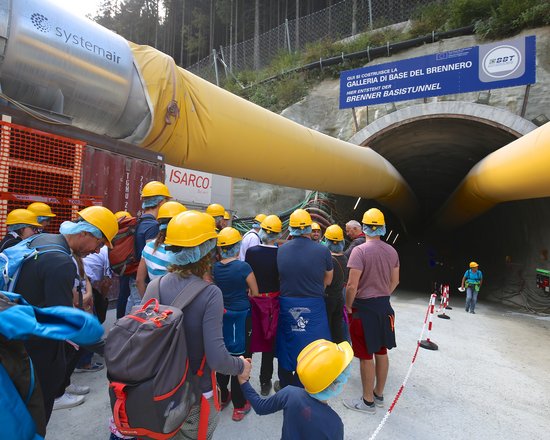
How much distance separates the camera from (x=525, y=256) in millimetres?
10336

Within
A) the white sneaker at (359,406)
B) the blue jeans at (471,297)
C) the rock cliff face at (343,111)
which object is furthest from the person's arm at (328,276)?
the rock cliff face at (343,111)

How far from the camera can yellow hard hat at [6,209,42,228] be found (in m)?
2.65

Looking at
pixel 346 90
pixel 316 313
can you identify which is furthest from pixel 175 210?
pixel 346 90

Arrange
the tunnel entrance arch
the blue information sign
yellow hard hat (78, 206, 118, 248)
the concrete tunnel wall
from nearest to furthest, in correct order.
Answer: yellow hard hat (78, 206, 118, 248) < the tunnel entrance arch < the blue information sign < the concrete tunnel wall

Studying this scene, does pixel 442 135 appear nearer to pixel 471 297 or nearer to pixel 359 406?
pixel 471 297

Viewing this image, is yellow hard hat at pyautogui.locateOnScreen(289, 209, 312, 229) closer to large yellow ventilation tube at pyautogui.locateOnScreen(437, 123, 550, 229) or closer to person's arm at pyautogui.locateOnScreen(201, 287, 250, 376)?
person's arm at pyautogui.locateOnScreen(201, 287, 250, 376)

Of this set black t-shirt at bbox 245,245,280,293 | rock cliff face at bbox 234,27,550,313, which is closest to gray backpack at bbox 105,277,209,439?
black t-shirt at bbox 245,245,280,293

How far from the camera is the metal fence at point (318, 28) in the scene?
1755 cm

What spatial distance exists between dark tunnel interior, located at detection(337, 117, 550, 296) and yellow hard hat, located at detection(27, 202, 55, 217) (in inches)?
321

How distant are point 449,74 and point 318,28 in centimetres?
1331

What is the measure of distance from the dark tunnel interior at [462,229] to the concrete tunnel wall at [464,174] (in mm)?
29

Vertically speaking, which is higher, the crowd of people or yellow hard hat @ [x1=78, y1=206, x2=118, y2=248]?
yellow hard hat @ [x1=78, y1=206, x2=118, y2=248]

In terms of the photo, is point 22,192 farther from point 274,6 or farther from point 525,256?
point 274,6

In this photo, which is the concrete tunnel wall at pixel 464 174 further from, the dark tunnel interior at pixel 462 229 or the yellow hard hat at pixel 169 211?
the yellow hard hat at pixel 169 211
